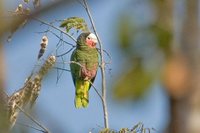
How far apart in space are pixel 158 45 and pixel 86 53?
3330 millimetres

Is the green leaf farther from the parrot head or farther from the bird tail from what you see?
the bird tail

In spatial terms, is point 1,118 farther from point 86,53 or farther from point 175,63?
point 86,53

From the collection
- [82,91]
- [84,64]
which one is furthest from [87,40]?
[82,91]

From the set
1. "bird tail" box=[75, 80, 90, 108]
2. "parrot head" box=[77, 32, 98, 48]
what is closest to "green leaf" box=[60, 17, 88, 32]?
"parrot head" box=[77, 32, 98, 48]

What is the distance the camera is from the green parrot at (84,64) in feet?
13.6

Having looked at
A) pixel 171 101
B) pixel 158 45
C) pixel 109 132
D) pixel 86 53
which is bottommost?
pixel 171 101

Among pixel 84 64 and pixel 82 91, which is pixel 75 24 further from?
pixel 82 91

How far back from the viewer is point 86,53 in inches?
165

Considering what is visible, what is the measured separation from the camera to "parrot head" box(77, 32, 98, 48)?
4.10m

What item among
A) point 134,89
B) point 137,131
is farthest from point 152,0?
point 137,131

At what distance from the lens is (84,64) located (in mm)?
4289

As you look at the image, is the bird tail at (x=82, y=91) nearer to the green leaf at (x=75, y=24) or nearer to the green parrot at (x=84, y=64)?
the green parrot at (x=84, y=64)

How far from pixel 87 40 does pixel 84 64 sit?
21 cm

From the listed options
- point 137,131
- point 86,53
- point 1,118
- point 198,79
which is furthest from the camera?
point 86,53
